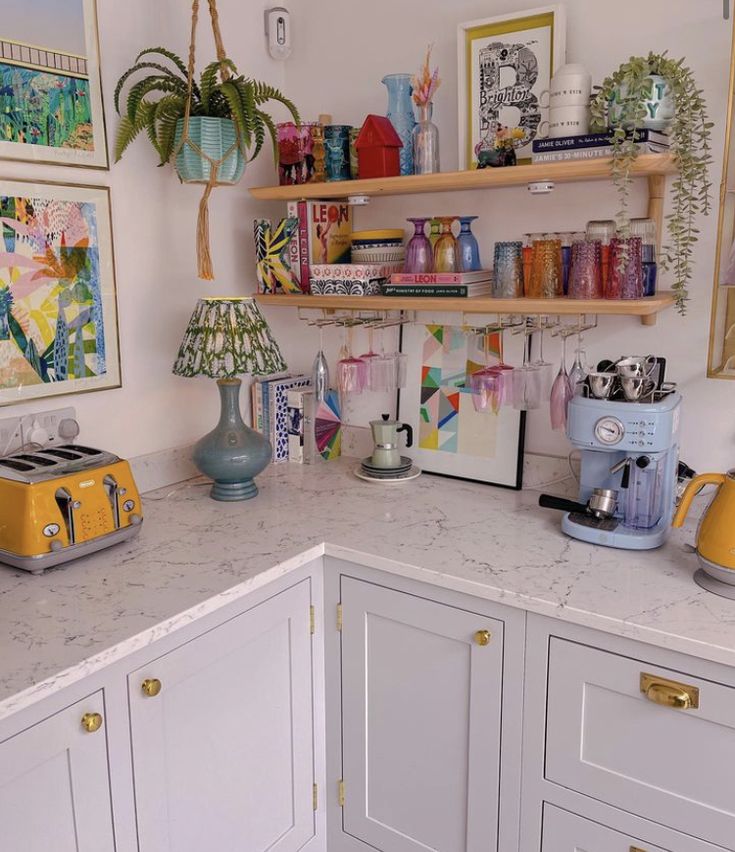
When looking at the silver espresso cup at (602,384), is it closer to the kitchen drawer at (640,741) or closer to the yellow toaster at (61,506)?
the kitchen drawer at (640,741)

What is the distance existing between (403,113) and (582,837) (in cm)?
174

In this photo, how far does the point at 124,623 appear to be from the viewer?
1.43 m

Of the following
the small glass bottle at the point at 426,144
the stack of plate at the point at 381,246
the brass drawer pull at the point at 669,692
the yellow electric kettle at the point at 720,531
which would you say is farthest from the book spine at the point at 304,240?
the brass drawer pull at the point at 669,692

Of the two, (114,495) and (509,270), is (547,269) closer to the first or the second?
(509,270)

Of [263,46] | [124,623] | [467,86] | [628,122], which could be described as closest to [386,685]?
[124,623]

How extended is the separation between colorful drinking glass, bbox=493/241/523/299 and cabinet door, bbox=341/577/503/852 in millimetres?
785

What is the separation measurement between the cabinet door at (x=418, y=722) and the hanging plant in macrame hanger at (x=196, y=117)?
110 centimetres

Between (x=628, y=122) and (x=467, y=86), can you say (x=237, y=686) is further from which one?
(x=467, y=86)

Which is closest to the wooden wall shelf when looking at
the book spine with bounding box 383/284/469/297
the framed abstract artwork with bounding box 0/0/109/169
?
the book spine with bounding box 383/284/469/297

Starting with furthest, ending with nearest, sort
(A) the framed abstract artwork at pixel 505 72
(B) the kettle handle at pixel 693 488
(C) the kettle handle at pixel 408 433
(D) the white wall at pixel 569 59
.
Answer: (C) the kettle handle at pixel 408 433 < (A) the framed abstract artwork at pixel 505 72 < (D) the white wall at pixel 569 59 < (B) the kettle handle at pixel 693 488

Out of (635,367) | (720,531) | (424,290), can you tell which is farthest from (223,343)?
(720,531)

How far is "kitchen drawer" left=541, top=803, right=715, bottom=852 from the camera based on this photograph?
1.48 metres

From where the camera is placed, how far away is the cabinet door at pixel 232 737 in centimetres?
149

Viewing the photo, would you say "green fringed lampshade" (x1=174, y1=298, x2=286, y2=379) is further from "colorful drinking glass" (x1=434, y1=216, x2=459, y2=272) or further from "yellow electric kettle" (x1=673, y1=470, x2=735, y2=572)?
"yellow electric kettle" (x1=673, y1=470, x2=735, y2=572)
